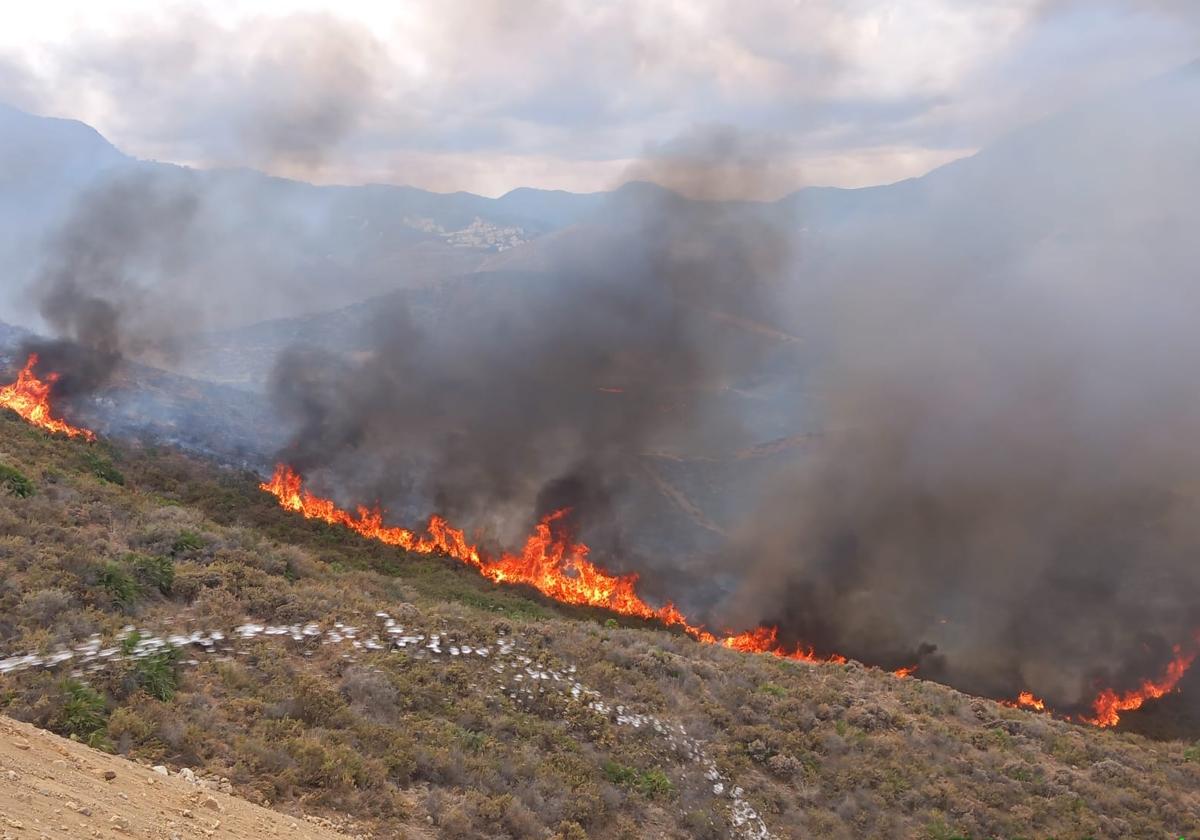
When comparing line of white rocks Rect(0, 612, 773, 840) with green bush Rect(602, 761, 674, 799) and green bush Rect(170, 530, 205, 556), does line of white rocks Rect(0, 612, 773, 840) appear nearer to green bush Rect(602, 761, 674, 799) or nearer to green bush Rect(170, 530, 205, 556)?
green bush Rect(602, 761, 674, 799)

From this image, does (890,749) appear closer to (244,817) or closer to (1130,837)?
(1130,837)

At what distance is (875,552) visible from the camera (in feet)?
154

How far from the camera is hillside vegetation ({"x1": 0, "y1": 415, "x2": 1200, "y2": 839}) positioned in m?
9.40

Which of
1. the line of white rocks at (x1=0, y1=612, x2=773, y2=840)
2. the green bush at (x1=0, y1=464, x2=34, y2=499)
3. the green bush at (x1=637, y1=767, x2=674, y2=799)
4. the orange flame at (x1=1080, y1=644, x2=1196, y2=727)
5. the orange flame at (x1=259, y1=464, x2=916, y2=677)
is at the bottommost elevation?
the orange flame at (x1=1080, y1=644, x2=1196, y2=727)

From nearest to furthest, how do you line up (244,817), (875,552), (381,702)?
(244,817) → (381,702) → (875,552)

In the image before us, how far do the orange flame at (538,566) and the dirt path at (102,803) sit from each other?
89.5ft

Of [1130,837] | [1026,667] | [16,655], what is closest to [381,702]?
[16,655]

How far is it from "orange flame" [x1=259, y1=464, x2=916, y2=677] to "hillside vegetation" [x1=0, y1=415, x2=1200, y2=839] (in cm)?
1483

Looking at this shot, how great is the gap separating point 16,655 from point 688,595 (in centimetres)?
3396

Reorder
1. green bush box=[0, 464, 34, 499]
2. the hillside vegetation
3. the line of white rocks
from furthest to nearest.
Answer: green bush box=[0, 464, 34, 499]
the line of white rocks
the hillside vegetation

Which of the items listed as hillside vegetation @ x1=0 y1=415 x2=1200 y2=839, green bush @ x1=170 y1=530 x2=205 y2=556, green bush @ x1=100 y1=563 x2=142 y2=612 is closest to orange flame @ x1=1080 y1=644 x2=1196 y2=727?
hillside vegetation @ x1=0 y1=415 x2=1200 y2=839

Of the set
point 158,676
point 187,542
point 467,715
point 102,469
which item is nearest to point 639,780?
point 467,715

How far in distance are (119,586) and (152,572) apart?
95 centimetres

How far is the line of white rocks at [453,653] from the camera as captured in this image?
36.4ft
